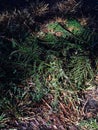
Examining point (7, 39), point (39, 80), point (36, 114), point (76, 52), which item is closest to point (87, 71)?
point (76, 52)

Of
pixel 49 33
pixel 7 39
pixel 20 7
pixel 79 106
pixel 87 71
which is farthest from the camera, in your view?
pixel 20 7

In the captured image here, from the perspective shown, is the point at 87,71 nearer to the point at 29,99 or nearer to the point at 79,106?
the point at 79,106

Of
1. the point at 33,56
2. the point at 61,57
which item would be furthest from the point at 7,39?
the point at 61,57

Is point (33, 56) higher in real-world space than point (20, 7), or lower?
lower

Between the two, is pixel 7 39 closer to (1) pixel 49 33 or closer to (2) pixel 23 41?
(2) pixel 23 41

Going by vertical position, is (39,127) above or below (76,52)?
below

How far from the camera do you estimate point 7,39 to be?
4418mm

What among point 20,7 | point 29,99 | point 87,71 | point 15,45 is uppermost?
point 20,7

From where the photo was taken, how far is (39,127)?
3.61m

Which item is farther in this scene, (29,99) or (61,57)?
(61,57)

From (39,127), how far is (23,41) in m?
1.36

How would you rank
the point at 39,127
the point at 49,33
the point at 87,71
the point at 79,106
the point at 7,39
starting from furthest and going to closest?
the point at 49,33 < the point at 7,39 < the point at 87,71 < the point at 79,106 < the point at 39,127

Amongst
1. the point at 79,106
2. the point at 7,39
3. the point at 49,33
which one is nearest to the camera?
the point at 79,106

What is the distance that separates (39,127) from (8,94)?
1.77 ft
